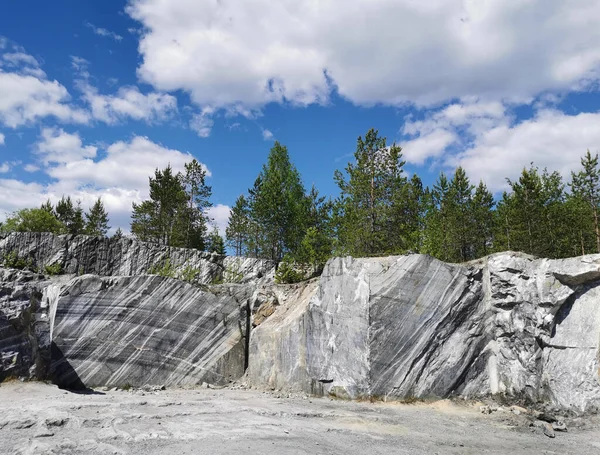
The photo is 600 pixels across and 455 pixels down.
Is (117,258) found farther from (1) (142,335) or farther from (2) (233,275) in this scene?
(1) (142,335)

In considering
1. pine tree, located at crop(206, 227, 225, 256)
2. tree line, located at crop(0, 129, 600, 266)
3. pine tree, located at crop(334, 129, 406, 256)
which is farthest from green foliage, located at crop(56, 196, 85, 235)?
pine tree, located at crop(334, 129, 406, 256)

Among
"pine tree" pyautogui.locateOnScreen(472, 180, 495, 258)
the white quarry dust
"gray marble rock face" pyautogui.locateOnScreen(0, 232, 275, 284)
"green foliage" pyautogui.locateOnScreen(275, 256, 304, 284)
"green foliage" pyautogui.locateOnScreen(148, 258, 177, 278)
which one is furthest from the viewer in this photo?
"pine tree" pyautogui.locateOnScreen(472, 180, 495, 258)

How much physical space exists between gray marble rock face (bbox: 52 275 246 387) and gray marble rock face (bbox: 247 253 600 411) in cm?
337

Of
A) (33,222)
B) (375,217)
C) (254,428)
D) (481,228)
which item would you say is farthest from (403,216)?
(33,222)

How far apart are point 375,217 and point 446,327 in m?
11.2

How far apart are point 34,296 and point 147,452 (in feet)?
27.9

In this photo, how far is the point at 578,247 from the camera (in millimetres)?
27594

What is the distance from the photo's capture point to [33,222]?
38.5m

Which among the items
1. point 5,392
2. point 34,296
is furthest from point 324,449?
point 34,296

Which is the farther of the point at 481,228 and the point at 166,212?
the point at 166,212

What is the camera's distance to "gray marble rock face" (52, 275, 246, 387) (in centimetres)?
1386

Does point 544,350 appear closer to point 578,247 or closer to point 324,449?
point 324,449

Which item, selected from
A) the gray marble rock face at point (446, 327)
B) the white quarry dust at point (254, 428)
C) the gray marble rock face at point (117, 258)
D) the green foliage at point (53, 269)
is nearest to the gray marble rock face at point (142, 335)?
the white quarry dust at point (254, 428)

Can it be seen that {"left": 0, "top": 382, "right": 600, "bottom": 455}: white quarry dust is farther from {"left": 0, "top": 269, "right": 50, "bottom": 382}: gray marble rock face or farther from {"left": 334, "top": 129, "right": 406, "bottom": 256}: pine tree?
{"left": 334, "top": 129, "right": 406, "bottom": 256}: pine tree
